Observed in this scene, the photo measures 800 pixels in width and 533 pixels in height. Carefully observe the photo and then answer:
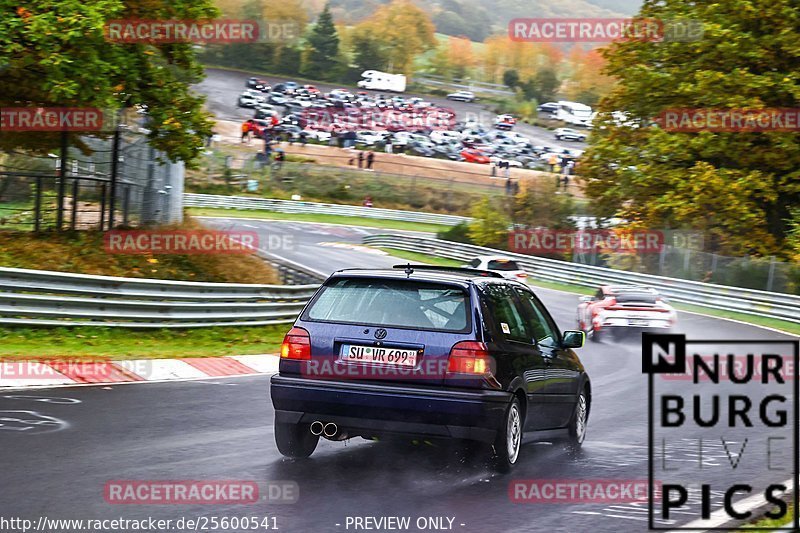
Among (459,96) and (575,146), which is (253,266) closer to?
(575,146)

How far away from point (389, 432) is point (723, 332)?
21.9 metres

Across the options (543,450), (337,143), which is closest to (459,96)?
(337,143)

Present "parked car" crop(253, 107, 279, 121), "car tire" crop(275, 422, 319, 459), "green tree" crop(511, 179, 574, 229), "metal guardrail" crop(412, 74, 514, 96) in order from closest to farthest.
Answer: "car tire" crop(275, 422, 319, 459)
"green tree" crop(511, 179, 574, 229)
"parked car" crop(253, 107, 279, 121)
"metal guardrail" crop(412, 74, 514, 96)

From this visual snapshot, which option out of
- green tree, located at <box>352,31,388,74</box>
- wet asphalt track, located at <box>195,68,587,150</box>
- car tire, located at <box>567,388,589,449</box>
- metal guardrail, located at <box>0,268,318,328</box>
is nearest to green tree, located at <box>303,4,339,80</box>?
green tree, located at <box>352,31,388,74</box>

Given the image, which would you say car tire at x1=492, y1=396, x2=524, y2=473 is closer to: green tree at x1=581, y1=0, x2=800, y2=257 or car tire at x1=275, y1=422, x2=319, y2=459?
car tire at x1=275, y1=422, x2=319, y2=459

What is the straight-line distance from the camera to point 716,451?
10.3 metres

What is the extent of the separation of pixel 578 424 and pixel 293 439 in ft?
10.2

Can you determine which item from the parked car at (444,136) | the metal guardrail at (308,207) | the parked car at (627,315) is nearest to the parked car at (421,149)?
the parked car at (444,136)

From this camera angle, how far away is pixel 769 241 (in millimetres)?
33688

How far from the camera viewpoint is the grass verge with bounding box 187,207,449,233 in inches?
2343

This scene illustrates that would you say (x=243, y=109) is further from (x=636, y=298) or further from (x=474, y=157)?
(x=636, y=298)

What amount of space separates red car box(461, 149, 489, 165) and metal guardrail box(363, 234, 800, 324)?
37873 millimetres

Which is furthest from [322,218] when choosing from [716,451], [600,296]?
[716,451]

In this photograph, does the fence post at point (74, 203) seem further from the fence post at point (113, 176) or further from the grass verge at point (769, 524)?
the grass verge at point (769, 524)
